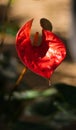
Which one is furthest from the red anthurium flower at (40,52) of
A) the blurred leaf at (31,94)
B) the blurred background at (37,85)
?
the blurred leaf at (31,94)

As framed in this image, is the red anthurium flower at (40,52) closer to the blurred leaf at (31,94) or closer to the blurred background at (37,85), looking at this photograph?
the blurred background at (37,85)

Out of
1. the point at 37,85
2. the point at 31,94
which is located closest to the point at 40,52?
the point at 31,94

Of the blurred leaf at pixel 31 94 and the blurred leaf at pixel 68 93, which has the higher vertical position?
the blurred leaf at pixel 68 93

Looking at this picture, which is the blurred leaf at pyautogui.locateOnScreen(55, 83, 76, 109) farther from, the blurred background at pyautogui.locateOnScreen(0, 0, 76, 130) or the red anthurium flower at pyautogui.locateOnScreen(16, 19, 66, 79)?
the red anthurium flower at pyautogui.locateOnScreen(16, 19, 66, 79)

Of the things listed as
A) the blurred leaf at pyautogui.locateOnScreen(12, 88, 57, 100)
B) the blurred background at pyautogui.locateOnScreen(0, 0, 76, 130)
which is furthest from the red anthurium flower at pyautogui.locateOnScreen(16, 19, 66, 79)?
the blurred leaf at pyautogui.locateOnScreen(12, 88, 57, 100)

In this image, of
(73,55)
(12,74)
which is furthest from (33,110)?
(73,55)

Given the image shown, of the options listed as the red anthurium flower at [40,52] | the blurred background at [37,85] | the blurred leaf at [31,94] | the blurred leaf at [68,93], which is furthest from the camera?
the blurred leaf at [31,94]

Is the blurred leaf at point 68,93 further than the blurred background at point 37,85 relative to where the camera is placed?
No
